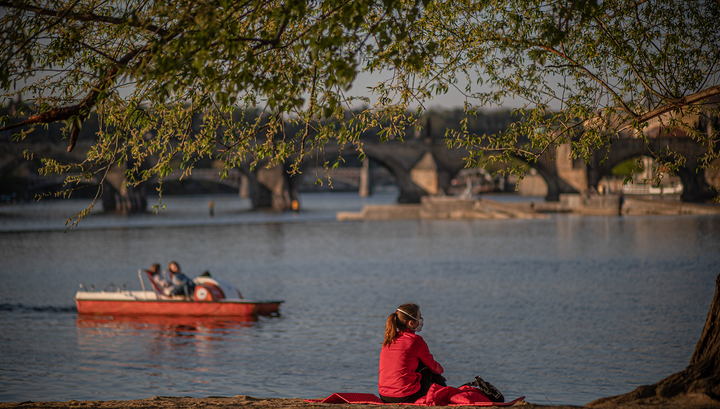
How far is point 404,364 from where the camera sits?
6.26 meters

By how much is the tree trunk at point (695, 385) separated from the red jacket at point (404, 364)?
1488 millimetres

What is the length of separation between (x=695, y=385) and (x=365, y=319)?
966cm

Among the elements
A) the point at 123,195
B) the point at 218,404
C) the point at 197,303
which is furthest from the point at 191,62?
the point at 123,195

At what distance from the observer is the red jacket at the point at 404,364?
6215mm

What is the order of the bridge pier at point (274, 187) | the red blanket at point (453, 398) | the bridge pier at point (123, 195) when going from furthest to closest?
the bridge pier at point (274, 187) < the bridge pier at point (123, 195) < the red blanket at point (453, 398)

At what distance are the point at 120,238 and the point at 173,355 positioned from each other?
2914 cm

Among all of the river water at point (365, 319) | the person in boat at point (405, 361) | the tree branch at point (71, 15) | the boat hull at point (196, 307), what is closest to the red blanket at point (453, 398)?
the person in boat at point (405, 361)

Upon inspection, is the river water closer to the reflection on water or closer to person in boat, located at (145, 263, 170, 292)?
the reflection on water

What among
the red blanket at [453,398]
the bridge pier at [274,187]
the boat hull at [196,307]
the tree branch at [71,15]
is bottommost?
the boat hull at [196,307]

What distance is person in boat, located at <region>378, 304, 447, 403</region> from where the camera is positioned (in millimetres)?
6211

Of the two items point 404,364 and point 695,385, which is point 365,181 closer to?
point 404,364

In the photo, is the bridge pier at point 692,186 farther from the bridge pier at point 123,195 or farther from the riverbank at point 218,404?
the riverbank at point 218,404

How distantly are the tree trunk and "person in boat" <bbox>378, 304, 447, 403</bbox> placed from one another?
4.82ft

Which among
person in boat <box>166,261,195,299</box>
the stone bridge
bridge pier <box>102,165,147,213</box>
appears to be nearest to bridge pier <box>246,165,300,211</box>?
the stone bridge
